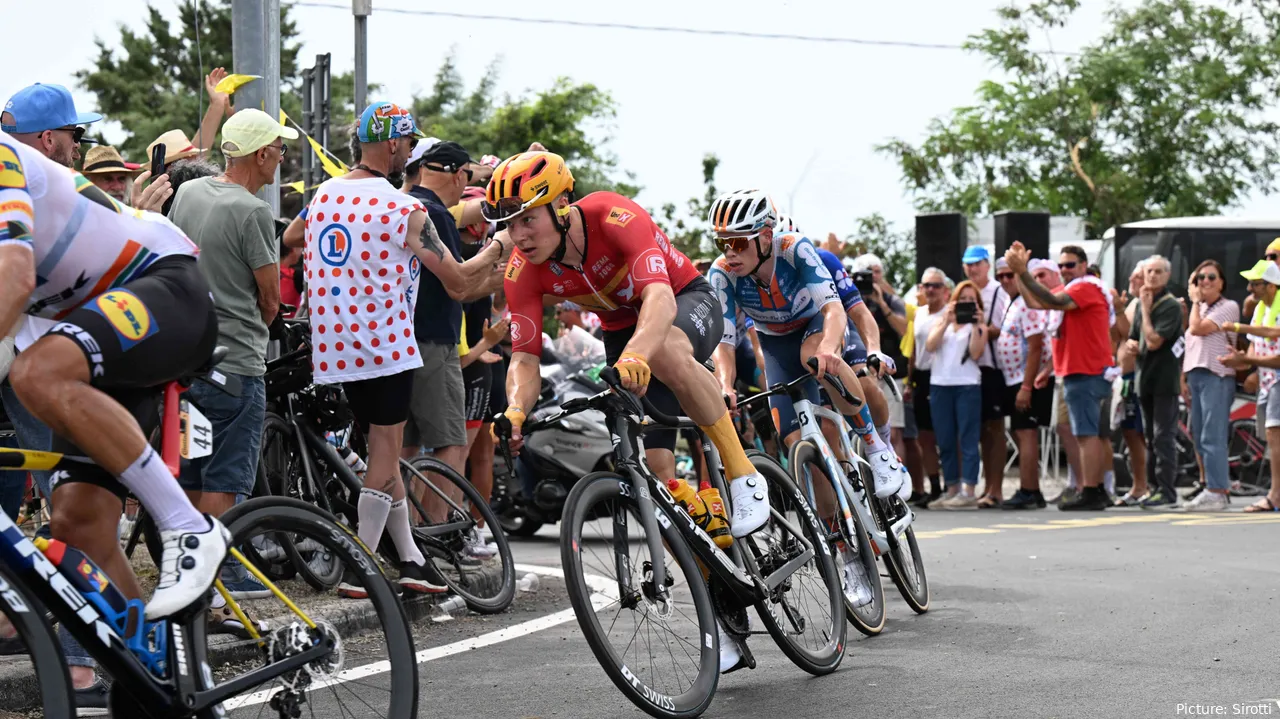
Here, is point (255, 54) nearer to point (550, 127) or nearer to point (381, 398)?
point (381, 398)

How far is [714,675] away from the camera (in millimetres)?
5492

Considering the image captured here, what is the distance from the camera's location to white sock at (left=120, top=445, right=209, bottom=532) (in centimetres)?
407

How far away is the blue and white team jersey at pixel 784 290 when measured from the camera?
26.5 feet

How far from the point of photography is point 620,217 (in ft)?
19.7

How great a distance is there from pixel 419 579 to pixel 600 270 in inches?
89.9

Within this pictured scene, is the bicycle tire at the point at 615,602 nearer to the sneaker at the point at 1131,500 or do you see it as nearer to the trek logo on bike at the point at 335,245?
the trek logo on bike at the point at 335,245

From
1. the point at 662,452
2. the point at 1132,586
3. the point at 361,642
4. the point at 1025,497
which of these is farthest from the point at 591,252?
the point at 1025,497

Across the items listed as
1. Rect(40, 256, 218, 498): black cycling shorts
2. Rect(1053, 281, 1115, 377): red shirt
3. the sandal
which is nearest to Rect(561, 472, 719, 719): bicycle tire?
Rect(40, 256, 218, 498): black cycling shorts

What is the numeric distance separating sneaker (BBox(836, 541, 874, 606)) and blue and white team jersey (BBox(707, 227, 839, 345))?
1.26 metres

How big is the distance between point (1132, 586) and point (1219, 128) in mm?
38161

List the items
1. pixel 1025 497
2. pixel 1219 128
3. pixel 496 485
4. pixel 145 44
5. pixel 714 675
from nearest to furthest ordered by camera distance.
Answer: pixel 714 675, pixel 496 485, pixel 1025 497, pixel 1219 128, pixel 145 44

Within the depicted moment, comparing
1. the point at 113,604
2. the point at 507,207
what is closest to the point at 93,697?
the point at 113,604

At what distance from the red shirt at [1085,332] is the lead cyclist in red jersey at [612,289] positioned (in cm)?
914

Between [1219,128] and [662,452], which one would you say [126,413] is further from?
[1219,128]
